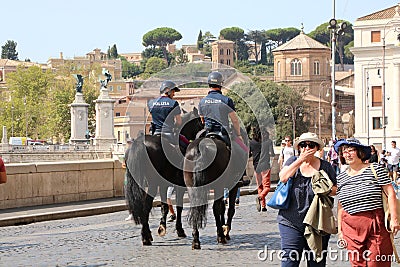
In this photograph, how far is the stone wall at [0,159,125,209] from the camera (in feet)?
61.6

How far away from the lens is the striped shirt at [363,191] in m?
7.57

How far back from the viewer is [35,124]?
11569 centimetres

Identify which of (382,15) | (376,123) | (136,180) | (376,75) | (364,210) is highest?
(382,15)

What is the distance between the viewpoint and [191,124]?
41.8 feet

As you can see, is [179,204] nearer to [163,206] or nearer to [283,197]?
[163,206]

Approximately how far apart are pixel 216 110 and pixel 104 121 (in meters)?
60.6

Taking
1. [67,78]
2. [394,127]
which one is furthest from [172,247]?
[67,78]

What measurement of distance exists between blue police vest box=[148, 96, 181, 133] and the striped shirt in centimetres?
510

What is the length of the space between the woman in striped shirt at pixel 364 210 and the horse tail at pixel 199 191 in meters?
4.01

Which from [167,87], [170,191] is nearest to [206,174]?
[167,87]

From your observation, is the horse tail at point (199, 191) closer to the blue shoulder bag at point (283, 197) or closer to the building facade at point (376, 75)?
the blue shoulder bag at point (283, 197)

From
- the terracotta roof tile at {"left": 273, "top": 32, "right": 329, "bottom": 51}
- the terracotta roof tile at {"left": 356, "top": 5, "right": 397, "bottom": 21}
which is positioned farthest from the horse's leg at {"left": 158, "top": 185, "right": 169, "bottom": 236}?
the terracotta roof tile at {"left": 273, "top": 32, "right": 329, "bottom": 51}

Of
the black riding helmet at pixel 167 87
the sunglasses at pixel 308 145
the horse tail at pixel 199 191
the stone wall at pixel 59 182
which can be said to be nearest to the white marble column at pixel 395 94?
the stone wall at pixel 59 182

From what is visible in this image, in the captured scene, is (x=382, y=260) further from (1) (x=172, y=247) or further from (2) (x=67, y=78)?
(2) (x=67, y=78)
